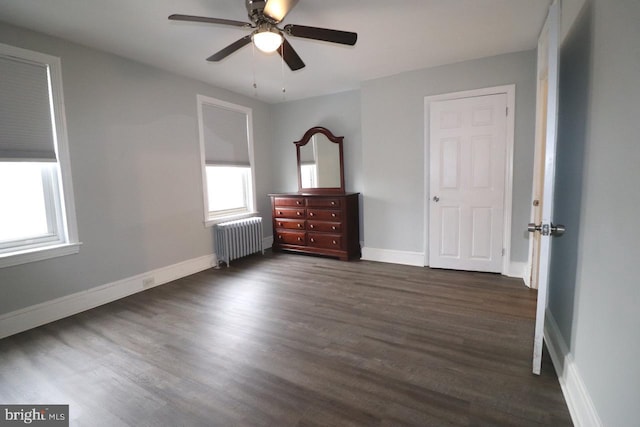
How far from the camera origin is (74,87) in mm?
2797

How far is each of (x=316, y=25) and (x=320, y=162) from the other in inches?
95.2

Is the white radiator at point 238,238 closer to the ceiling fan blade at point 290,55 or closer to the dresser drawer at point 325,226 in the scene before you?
the dresser drawer at point 325,226

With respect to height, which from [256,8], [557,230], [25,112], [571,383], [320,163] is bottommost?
[571,383]

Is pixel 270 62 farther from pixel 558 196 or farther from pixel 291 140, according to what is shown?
pixel 558 196

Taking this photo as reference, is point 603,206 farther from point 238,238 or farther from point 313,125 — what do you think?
point 313,125

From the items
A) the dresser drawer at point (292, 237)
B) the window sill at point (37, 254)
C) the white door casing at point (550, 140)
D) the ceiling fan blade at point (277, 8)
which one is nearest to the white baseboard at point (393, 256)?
the dresser drawer at point (292, 237)

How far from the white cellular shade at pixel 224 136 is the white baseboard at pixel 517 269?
3.93 metres

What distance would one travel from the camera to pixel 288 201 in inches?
187

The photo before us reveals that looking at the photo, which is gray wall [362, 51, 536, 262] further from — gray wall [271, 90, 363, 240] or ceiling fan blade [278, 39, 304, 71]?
ceiling fan blade [278, 39, 304, 71]

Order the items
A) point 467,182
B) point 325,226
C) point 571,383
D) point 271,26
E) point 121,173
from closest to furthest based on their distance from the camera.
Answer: point 571,383 → point 271,26 → point 121,173 → point 467,182 → point 325,226

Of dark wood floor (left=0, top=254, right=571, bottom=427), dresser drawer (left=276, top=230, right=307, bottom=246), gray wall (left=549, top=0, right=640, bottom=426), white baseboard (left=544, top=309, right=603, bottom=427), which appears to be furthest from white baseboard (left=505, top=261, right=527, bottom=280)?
dresser drawer (left=276, top=230, right=307, bottom=246)

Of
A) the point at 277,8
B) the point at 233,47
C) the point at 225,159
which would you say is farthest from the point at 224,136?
the point at 277,8

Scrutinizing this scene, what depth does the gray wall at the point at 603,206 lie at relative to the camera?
1.06 metres

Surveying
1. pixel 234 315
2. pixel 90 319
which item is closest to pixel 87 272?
pixel 90 319
